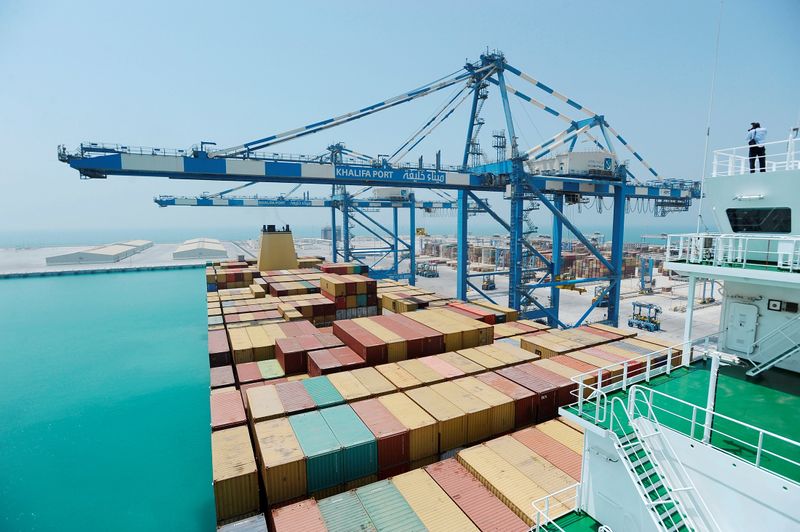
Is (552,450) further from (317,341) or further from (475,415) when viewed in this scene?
(317,341)

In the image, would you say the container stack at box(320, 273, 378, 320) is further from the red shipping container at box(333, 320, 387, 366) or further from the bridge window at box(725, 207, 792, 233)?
the bridge window at box(725, 207, 792, 233)

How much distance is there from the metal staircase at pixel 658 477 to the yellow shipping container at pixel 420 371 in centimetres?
873

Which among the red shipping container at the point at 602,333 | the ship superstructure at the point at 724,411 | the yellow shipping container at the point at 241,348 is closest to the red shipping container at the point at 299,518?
the ship superstructure at the point at 724,411

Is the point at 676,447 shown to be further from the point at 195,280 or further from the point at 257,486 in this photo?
the point at 195,280

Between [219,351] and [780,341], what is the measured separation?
22633 mm

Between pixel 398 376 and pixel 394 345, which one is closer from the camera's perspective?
pixel 398 376

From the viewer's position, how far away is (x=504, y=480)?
10.3 meters

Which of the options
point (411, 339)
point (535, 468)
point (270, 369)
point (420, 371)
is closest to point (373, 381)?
point (420, 371)

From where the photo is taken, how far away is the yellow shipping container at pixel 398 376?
15.2 meters

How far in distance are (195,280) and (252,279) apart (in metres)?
46.3

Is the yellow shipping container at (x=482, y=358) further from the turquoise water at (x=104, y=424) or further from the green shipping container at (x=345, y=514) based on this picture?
the turquoise water at (x=104, y=424)

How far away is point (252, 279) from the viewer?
4338 centimetres

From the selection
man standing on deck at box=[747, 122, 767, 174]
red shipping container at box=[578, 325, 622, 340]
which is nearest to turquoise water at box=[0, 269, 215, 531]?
red shipping container at box=[578, 325, 622, 340]

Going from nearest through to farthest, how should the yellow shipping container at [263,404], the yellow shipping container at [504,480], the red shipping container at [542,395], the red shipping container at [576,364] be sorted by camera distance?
the yellow shipping container at [504,480]
the yellow shipping container at [263,404]
the red shipping container at [542,395]
the red shipping container at [576,364]
